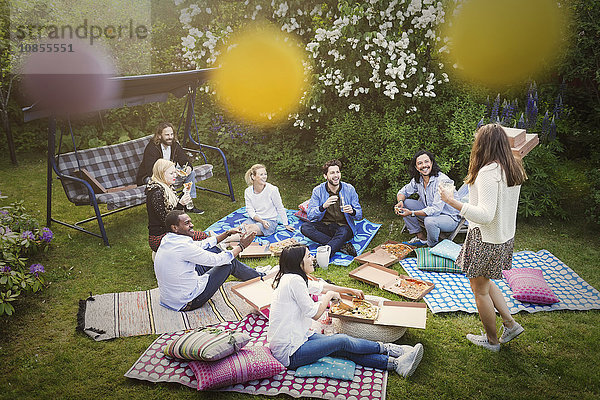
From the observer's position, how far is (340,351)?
440cm

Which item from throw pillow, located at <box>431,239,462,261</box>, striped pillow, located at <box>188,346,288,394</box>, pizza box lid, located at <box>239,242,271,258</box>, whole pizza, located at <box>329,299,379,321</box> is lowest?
striped pillow, located at <box>188,346,288,394</box>

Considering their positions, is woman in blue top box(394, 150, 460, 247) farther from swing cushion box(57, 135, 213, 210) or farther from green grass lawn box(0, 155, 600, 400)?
swing cushion box(57, 135, 213, 210)

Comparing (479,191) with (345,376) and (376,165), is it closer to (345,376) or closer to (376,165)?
(345,376)

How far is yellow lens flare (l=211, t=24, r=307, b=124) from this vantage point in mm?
9367

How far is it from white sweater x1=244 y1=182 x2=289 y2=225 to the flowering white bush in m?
2.22

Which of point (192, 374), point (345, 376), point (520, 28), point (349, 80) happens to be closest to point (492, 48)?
point (520, 28)

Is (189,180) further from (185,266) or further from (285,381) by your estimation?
(285,381)

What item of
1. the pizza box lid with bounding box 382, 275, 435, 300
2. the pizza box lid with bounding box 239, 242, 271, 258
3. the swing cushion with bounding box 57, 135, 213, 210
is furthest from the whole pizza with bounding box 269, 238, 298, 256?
the swing cushion with bounding box 57, 135, 213, 210

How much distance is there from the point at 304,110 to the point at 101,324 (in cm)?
595

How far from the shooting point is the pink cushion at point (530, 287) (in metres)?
5.41

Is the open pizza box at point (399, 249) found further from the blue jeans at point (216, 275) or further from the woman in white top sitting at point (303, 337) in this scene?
the woman in white top sitting at point (303, 337)

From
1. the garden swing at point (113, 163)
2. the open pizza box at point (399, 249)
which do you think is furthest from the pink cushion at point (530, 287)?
the garden swing at point (113, 163)

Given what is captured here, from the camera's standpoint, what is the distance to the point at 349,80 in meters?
8.61

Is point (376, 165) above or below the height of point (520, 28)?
below
